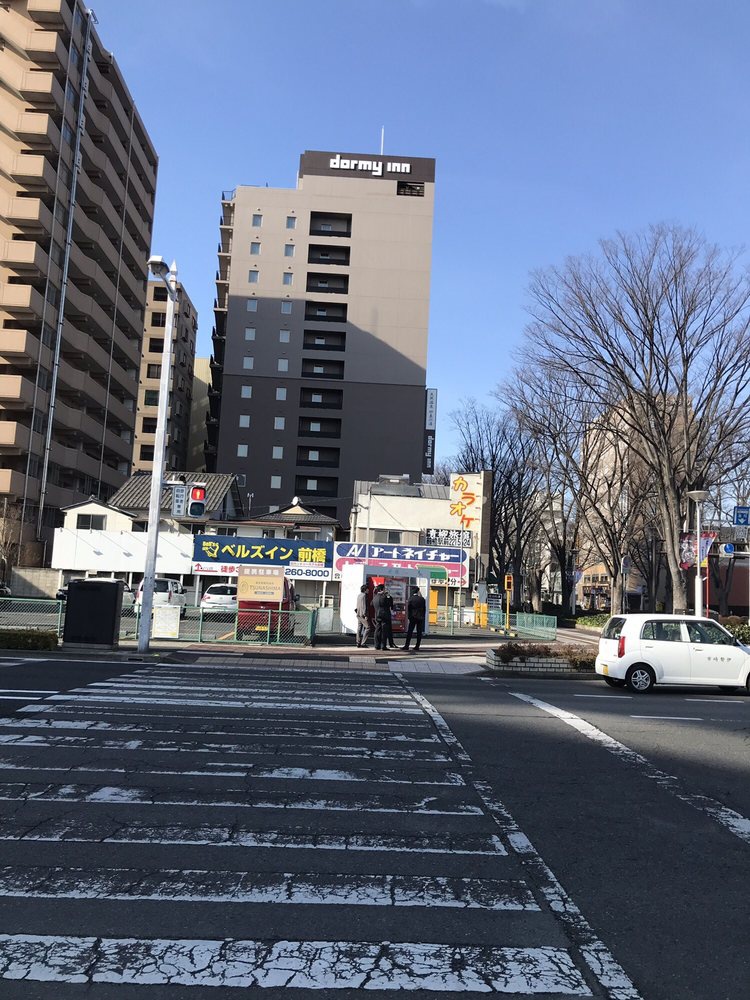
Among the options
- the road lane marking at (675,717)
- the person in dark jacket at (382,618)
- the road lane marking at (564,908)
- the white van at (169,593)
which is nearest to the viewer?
the road lane marking at (564,908)

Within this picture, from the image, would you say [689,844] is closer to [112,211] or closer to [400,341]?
[112,211]

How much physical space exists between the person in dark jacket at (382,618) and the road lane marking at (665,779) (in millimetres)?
11010

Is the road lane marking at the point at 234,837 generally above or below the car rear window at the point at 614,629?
below

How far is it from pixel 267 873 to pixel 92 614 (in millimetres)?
15895

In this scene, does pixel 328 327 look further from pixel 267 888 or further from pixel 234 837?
pixel 267 888

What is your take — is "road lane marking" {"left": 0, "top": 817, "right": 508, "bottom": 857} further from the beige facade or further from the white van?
the beige facade

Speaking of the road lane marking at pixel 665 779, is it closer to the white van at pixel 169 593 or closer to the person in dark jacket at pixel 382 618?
the person in dark jacket at pixel 382 618

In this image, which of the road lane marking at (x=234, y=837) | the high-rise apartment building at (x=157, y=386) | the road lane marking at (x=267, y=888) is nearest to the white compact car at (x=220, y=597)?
the road lane marking at (x=234, y=837)

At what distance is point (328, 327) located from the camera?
8375 cm

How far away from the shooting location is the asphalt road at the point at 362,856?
3.81m

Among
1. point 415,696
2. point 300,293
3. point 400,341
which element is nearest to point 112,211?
point 300,293

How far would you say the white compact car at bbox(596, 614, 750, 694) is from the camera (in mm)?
15938

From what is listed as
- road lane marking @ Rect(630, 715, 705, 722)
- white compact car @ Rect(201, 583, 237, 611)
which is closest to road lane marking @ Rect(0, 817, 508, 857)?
road lane marking @ Rect(630, 715, 705, 722)

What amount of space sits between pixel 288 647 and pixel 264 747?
14484mm
